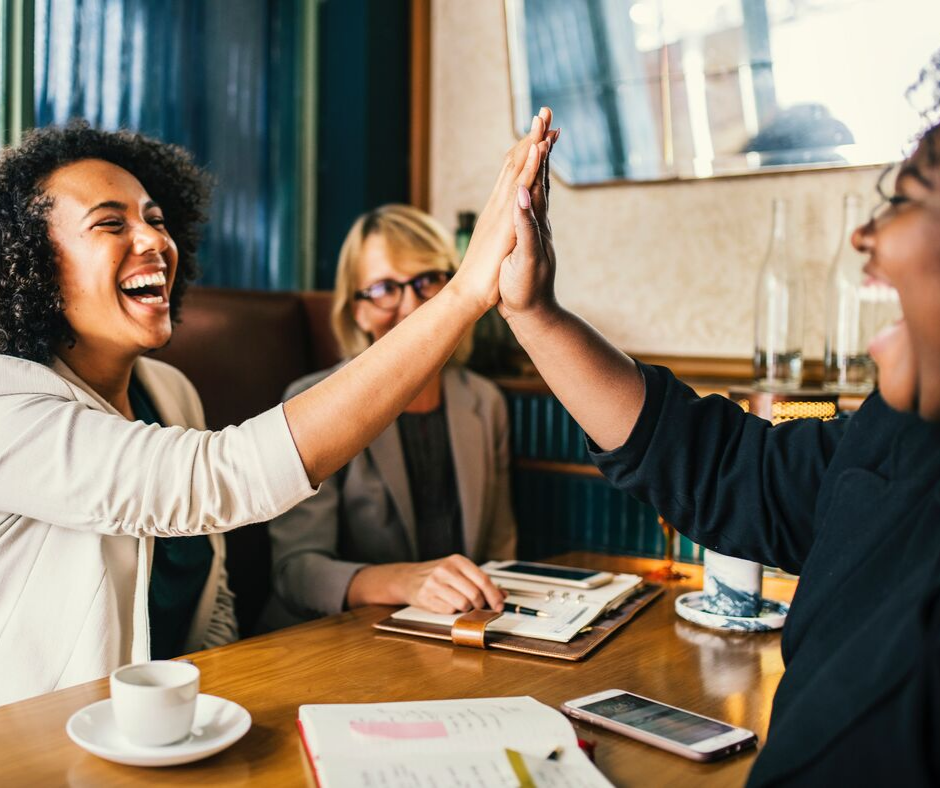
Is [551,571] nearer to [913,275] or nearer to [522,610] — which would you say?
[522,610]

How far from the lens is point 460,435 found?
2141 mm

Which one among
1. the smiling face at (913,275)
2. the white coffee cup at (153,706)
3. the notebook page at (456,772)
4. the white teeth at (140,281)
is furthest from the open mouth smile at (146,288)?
the smiling face at (913,275)

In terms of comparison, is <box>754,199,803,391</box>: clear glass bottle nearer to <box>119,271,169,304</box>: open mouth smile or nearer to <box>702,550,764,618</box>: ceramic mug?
<box>702,550,764,618</box>: ceramic mug

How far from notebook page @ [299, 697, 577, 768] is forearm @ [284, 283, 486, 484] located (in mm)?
348

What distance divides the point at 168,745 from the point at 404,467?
1.22m

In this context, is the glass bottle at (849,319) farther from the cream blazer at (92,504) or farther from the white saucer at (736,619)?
the cream blazer at (92,504)

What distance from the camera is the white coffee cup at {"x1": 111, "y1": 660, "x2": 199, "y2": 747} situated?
81 centimetres

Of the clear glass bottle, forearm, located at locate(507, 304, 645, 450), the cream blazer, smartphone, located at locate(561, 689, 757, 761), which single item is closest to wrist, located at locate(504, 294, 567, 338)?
forearm, located at locate(507, 304, 645, 450)

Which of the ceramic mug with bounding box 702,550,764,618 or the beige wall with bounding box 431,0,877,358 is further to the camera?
the beige wall with bounding box 431,0,877,358

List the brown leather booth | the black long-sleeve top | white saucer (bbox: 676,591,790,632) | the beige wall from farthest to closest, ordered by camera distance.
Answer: the beige wall
the brown leather booth
white saucer (bbox: 676,591,790,632)
the black long-sleeve top

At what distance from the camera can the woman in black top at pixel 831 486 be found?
0.70m

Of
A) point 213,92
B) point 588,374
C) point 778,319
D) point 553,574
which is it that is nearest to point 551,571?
point 553,574

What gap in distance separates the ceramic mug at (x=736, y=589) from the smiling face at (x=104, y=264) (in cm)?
95

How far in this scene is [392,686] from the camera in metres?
1.05
